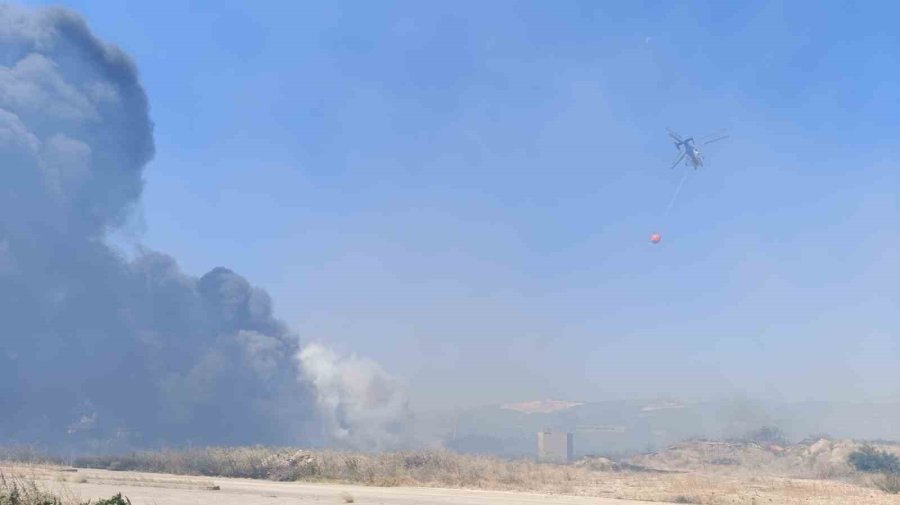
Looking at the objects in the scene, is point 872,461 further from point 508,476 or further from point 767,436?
point 767,436

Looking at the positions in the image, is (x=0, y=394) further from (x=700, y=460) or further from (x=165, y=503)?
(x=700, y=460)

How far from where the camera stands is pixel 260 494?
38.8 meters

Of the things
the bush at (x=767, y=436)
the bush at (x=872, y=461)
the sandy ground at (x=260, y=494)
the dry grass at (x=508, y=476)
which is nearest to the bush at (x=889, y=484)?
the dry grass at (x=508, y=476)

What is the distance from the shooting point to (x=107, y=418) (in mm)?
106312

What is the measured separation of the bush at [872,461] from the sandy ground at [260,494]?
1604 inches

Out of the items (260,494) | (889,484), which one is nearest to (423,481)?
(260,494)

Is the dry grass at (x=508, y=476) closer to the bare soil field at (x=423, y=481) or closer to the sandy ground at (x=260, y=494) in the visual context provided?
the bare soil field at (x=423, y=481)

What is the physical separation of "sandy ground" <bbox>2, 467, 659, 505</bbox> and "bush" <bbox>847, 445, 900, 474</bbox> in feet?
A: 134

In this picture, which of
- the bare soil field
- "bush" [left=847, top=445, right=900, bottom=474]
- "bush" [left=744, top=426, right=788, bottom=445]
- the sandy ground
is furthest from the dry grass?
"bush" [left=744, top=426, right=788, bottom=445]

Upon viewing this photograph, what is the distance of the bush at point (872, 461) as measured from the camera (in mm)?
65812

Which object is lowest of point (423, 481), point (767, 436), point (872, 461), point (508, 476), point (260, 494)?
point (260, 494)

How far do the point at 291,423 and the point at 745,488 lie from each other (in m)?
92.2

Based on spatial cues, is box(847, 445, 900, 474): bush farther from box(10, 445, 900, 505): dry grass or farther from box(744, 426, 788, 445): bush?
box(744, 426, 788, 445): bush

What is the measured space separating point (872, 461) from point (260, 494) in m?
56.2
